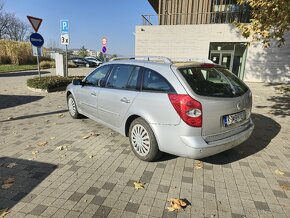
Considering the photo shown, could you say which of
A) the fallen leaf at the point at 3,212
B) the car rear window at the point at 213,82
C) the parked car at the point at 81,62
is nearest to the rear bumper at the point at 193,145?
the car rear window at the point at 213,82

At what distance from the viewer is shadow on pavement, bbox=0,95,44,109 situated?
8009 mm

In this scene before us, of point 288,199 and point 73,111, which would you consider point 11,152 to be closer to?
point 73,111

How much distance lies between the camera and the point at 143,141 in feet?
12.2

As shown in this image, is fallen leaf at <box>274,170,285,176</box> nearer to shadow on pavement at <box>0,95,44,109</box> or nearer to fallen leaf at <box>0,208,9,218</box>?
fallen leaf at <box>0,208,9,218</box>

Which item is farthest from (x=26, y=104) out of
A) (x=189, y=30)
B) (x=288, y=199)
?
(x=189, y=30)

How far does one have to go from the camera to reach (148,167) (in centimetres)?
363

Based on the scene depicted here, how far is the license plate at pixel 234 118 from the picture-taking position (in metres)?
3.33

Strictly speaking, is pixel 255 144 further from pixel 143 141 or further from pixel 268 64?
pixel 268 64

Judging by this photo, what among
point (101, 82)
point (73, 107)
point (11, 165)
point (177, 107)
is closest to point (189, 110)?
point (177, 107)

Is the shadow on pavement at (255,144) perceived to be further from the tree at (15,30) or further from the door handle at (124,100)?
the tree at (15,30)

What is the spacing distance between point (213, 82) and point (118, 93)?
1651mm

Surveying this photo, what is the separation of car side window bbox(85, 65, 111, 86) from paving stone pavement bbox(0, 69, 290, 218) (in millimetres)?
1114

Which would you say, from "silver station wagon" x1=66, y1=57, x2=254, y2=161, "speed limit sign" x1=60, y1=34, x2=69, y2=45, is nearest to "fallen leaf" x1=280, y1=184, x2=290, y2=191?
"silver station wagon" x1=66, y1=57, x2=254, y2=161

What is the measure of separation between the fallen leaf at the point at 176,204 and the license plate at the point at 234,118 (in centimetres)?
130
